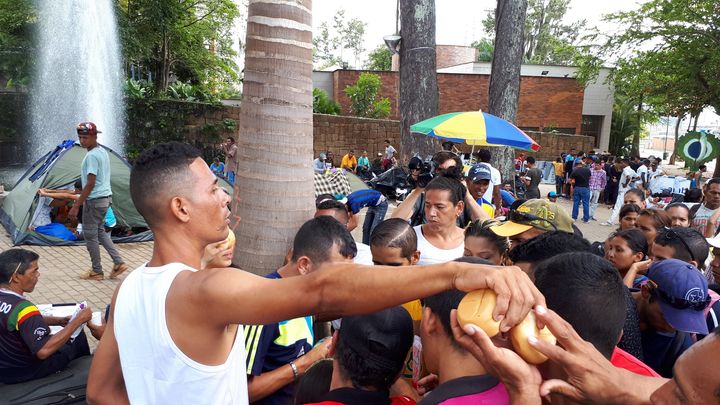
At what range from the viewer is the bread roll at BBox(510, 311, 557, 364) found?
123 centimetres

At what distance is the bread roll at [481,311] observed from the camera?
123 cm

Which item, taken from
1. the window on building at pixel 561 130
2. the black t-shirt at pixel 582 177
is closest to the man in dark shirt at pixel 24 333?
the black t-shirt at pixel 582 177

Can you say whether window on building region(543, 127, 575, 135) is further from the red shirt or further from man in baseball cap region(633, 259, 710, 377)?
the red shirt

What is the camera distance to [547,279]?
1.65 m

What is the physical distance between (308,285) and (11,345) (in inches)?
108

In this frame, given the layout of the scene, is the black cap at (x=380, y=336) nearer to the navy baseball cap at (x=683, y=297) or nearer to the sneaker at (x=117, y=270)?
the navy baseball cap at (x=683, y=297)

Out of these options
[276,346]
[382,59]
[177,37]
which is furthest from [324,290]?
[382,59]

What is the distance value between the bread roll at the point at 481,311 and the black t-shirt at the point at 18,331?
293cm

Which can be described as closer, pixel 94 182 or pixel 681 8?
pixel 94 182

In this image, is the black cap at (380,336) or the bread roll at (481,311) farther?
the black cap at (380,336)

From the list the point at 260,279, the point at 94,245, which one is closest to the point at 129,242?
the point at 94,245

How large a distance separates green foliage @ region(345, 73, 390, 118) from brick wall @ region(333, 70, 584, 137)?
163 centimetres

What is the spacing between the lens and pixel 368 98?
25.2m

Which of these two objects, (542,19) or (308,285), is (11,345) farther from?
(542,19)
